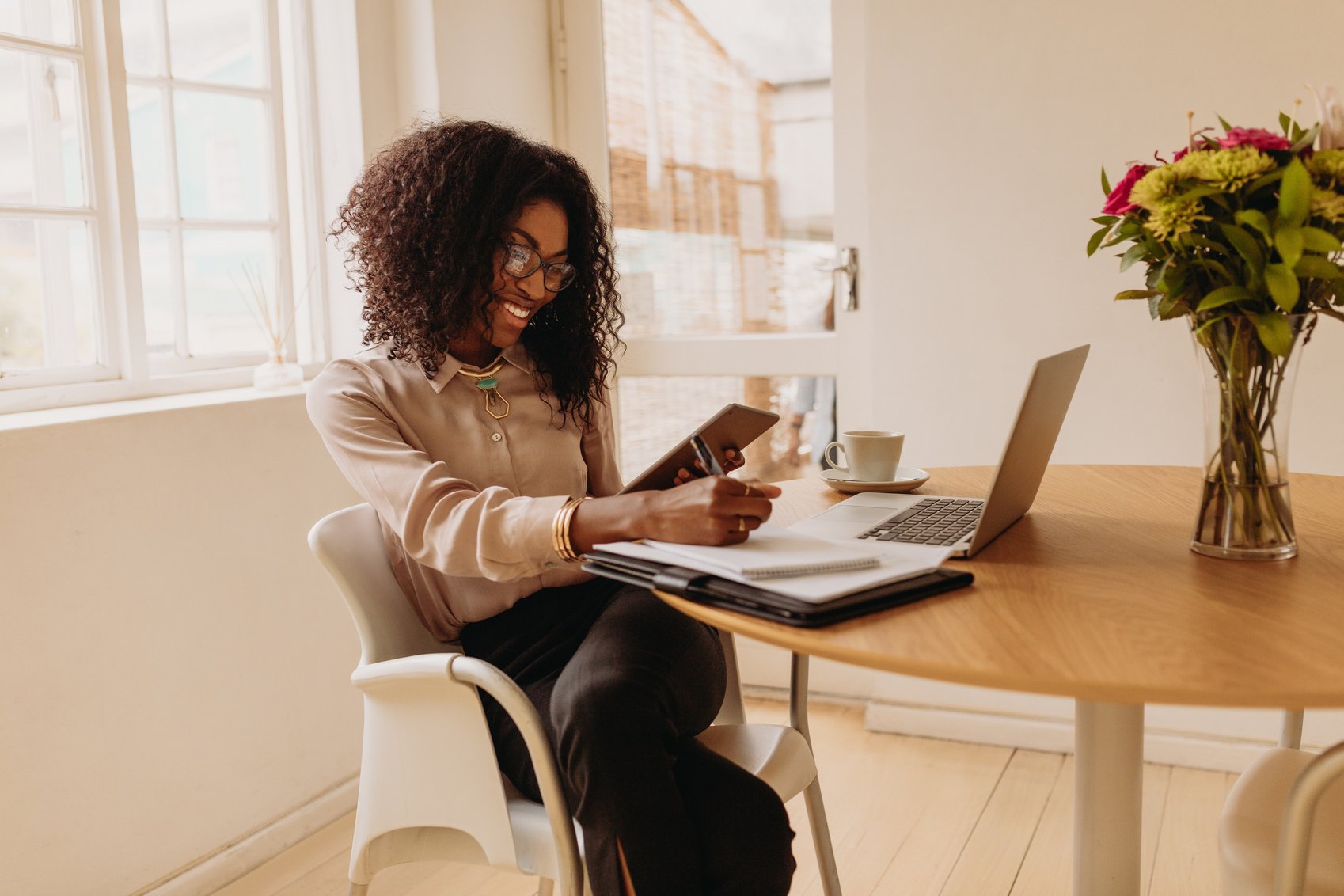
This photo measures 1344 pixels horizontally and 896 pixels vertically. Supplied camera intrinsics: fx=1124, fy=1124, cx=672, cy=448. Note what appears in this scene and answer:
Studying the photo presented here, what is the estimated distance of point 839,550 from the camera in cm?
111

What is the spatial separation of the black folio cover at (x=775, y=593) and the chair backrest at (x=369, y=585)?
0.43 m

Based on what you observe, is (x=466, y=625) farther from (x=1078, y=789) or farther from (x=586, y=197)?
(x=1078, y=789)

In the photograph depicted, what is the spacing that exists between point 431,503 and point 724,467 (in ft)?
1.18

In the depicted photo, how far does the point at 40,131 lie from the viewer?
2.02 metres

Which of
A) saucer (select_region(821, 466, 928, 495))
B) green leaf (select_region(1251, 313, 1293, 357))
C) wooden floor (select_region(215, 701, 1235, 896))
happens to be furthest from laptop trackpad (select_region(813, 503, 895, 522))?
wooden floor (select_region(215, 701, 1235, 896))

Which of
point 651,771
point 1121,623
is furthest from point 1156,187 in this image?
point 651,771

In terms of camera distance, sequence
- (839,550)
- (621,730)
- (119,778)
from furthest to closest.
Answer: (119,778), (621,730), (839,550)

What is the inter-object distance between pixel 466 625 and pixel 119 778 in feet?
2.66

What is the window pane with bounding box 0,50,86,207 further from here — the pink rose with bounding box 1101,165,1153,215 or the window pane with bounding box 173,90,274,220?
the pink rose with bounding box 1101,165,1153,215

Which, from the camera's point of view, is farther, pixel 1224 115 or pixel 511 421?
pixel 1224 115

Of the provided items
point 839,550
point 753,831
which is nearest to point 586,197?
point 839,550

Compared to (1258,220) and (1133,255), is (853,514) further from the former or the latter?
(1258,220)

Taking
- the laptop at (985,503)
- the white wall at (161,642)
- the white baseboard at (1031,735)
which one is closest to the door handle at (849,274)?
the white baseboard at (1031,735)

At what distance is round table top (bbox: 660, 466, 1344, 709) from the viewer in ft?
2.74
